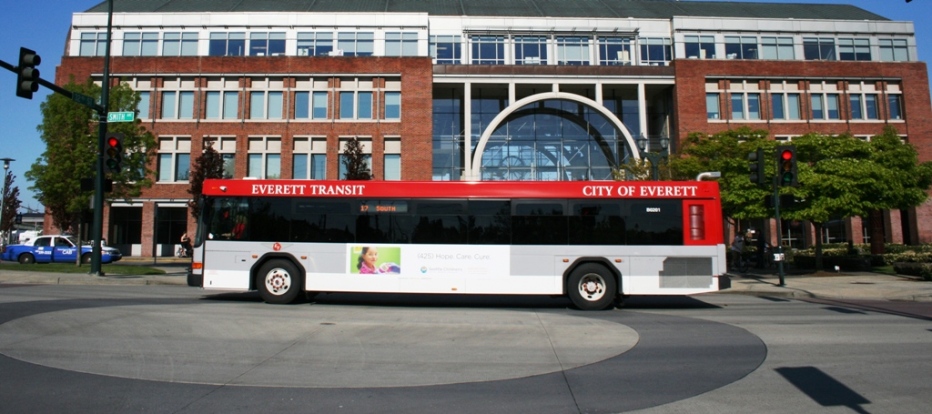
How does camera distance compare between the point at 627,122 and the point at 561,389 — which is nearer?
the point at 561,389

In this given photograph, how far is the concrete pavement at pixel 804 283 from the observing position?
1698 centimetres

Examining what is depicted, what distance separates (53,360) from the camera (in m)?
7.19

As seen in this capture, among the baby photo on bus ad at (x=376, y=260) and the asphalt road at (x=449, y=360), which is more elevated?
the baby photo on bus ad at (x=376, y=260)

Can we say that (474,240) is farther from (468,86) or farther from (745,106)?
(745,106)

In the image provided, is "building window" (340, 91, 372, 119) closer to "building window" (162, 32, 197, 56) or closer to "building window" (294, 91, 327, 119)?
"building window" (294, 91, 327, 119)

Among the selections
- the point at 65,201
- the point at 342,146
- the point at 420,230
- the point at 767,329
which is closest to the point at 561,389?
the point at 767,329

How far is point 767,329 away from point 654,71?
33865 mm

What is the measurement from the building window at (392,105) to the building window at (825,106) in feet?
92.5

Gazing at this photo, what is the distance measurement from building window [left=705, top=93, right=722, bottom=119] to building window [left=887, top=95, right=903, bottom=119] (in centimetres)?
1224

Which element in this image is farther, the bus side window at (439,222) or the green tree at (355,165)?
the green tree at (355,165)

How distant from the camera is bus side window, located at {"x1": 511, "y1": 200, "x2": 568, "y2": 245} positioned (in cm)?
1338

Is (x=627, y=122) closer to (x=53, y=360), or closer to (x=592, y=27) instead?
(x=592, y=27)

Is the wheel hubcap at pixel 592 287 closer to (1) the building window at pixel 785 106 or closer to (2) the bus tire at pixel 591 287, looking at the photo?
(2) the bus tire at pixel 591 287


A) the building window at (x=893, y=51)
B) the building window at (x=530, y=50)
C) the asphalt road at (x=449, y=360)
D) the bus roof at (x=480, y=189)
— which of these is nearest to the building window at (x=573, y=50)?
the building window at (x=530, y=50)
